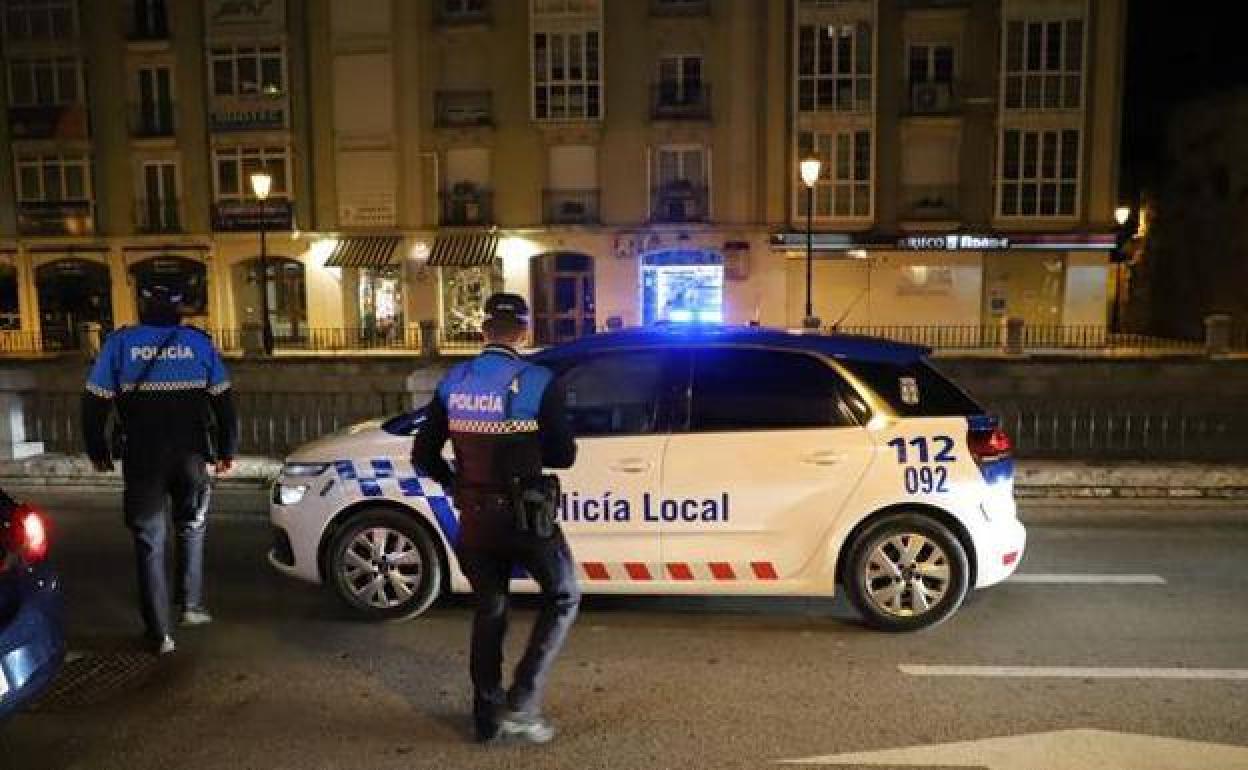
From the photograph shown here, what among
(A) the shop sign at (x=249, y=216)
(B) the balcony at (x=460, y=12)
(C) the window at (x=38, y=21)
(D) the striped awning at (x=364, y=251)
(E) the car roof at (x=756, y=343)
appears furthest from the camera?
(C) the window at (x=38, y=21)

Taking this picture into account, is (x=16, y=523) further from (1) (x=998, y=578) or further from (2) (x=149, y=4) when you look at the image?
(2) (x=149, y=4)


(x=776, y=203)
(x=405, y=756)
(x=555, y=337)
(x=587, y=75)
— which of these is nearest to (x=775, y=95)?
(x=776, y=203)

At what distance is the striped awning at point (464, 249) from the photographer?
3356 centimetres

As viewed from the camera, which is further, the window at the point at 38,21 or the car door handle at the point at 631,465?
the window at the point at 38,21

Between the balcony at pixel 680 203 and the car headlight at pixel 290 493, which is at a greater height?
the balcony at pixel 680 203

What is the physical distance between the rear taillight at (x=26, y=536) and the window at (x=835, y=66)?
102 feet

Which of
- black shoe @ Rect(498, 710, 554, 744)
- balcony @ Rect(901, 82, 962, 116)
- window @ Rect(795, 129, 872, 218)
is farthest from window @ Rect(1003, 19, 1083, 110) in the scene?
black shoe @ Rect(498, 710, 554, 744)

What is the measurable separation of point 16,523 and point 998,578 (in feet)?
16.6

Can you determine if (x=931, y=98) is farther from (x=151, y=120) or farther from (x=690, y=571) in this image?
(x=690, y=571)

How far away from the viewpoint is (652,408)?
5977 millimetres

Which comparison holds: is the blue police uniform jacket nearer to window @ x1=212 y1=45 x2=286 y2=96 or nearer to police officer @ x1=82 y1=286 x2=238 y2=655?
police officer @ x1=82 y1=286 x2=238 y2=655

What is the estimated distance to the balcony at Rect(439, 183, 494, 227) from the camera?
34219 mm

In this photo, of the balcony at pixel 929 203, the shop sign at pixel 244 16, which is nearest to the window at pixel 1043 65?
the balcony at pixel 929 203

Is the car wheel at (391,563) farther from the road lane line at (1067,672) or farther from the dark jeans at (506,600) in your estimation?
the road lane line at (1067,672)
